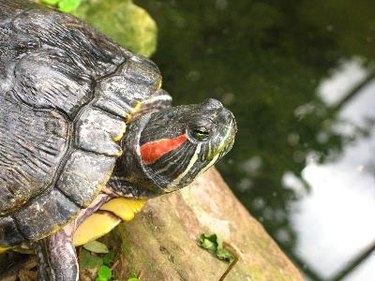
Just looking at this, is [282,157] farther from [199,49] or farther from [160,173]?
[160,173]

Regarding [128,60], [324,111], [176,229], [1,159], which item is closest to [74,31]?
[128,60]

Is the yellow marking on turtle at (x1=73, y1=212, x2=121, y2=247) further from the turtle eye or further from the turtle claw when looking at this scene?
the turtle eye

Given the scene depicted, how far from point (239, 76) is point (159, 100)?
6.95ft

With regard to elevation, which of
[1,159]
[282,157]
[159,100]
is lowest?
Answer: [282,157]

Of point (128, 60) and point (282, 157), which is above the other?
point (128, 60)

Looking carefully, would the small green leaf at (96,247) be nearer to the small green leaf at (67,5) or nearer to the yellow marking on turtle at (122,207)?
the yellow marking on turtle at (122,207)

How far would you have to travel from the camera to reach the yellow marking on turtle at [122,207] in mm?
2635

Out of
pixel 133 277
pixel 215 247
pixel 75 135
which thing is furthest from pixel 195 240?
pixel 75 135

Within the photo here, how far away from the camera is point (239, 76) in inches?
189

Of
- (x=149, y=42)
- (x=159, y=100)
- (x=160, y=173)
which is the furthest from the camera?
(x=149, y=42)

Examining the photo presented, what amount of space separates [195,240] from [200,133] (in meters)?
0.73

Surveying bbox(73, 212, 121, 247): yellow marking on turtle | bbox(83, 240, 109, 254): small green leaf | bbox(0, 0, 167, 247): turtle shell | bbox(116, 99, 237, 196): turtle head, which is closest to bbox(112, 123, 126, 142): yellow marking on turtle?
bbox(0, 0, 167, 247): turtle shell

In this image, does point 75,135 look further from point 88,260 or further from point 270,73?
point 270,73

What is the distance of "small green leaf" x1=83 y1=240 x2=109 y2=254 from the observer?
274 centimetres
